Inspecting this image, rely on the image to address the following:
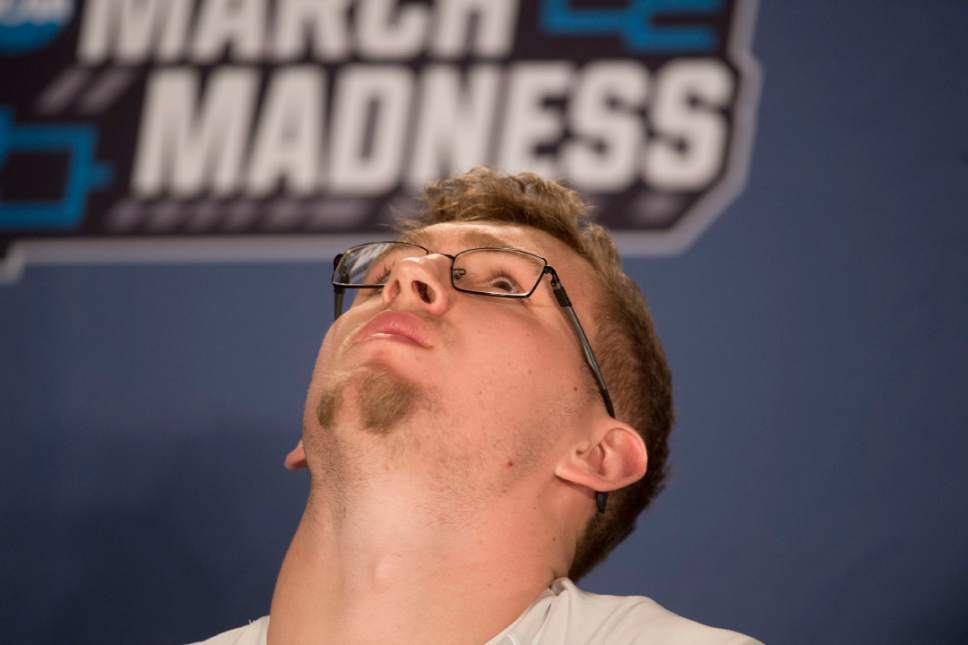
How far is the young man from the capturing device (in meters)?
1.21

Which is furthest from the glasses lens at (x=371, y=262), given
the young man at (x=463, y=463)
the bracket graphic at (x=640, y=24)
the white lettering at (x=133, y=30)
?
the white lettering at (x=133, y=30)

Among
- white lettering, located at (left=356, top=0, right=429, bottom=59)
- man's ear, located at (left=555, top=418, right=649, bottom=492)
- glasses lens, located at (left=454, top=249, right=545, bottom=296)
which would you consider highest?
white lettering, located at (left=356, top=0, right=429, bottom=59)

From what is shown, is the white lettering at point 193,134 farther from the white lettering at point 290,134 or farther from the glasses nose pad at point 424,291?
the glasses nose pad at point 424,291

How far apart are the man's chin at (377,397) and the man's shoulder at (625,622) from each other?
→ 28cm

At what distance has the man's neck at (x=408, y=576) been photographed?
1.20 metres

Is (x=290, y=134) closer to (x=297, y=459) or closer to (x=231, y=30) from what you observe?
(x=231, y=30)

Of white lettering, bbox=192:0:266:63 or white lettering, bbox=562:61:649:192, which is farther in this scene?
white lettering, bbox=192:0:266:63

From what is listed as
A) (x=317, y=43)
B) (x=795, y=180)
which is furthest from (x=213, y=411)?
(x=795, y=180)

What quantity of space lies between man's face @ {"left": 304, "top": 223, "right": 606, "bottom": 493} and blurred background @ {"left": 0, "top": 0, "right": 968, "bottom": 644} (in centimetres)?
56

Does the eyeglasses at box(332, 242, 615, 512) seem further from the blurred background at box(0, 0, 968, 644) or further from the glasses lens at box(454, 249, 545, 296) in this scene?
the blurred background at box(0, 0, 968, 644)

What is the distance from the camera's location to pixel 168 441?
1.94 m

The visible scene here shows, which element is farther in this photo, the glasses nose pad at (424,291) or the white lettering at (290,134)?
the white lettering at (290,134)

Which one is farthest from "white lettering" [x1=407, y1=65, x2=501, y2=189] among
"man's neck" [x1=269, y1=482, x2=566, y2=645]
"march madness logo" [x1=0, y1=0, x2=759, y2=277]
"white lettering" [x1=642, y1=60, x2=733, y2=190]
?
"man's neck" [x1=269, y1=482, x2=566, y2=645]

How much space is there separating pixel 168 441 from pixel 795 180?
1195 millimetres
